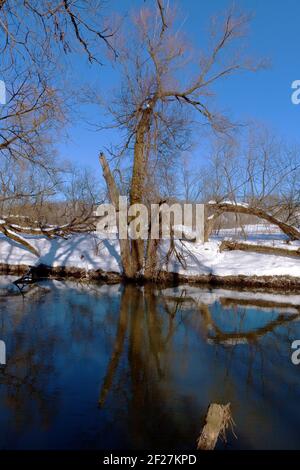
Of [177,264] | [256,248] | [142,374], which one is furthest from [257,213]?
Answer: [142,374]

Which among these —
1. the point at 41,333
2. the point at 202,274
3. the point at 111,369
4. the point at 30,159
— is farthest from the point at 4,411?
the point at 202,274

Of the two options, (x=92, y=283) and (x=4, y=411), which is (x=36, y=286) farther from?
(x=4, y=411)

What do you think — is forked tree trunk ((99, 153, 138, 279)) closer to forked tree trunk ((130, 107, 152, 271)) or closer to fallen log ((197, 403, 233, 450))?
forked tree trunk ((130, 107, 152, 271))

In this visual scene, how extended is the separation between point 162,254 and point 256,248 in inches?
150

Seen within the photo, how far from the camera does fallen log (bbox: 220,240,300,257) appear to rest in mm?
15023

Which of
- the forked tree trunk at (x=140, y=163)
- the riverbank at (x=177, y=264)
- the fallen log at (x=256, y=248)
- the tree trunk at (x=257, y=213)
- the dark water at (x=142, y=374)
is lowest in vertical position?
the dark water at (x=142, y=374)

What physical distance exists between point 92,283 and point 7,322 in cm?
623

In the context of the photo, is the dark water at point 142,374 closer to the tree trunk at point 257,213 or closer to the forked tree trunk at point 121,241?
the forked tree trunk at point 121,241

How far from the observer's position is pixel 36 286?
13398 mm

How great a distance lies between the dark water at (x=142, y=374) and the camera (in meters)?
4.11

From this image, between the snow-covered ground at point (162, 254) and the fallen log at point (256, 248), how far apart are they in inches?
8.7

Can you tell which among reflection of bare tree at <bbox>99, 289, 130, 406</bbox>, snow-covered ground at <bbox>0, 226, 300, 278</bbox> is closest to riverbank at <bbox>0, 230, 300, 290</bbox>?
snow-covered ground at <bbox>0, 226, 300, 278</bbox>

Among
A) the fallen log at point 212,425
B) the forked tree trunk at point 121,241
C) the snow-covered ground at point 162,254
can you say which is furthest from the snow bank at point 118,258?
the fallen log at point 212,425

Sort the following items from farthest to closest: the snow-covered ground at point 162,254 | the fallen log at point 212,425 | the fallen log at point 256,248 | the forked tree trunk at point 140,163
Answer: the fallen log at point 256,248
the snow-covered ground at point 162,254
the forked tree trunk at point 140,163
the fallen log at point 212,425
